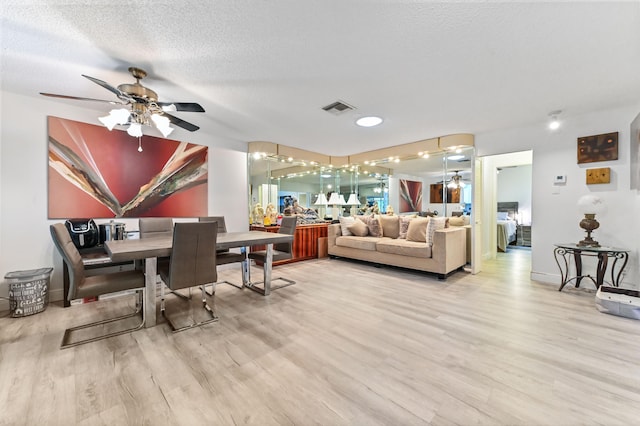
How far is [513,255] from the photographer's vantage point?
5.92 meters

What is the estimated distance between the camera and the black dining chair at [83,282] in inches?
79.3

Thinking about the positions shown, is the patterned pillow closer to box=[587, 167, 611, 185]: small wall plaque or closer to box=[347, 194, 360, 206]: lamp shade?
box=[347, 194, 360, 206]: lamp shade

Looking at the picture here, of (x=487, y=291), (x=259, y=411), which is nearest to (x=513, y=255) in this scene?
(x=487, y=291)

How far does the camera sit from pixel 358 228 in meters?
5.42

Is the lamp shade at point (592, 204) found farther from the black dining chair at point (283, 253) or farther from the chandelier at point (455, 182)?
the black dining chair at point (283, 253)

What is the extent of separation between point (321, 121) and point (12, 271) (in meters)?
4.17

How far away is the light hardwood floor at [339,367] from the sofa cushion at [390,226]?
2.30 m

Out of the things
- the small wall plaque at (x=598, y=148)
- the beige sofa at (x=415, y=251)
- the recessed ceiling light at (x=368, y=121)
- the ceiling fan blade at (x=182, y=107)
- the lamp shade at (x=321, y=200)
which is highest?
the recessed ceiling light at (x=368, y=121)

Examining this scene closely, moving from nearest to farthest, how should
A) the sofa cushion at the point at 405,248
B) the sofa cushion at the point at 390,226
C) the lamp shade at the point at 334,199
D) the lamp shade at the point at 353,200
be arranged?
the sofa cushion at the point at 405,248
the sofa cushion at the point at 390,226
the lamp shade at the point at 334,199
the lamp shade at the point at 353,200

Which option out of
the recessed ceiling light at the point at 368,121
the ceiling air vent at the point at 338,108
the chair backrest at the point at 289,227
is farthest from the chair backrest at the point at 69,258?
the recessed ceiling light at the point at 368,121

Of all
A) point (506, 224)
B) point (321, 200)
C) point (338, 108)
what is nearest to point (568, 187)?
point (506, 224)

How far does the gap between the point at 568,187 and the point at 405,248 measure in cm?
244

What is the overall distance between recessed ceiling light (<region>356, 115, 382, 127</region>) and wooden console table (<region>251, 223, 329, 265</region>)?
2.45 meters

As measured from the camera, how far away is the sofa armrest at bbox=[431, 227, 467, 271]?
12.7 feet
